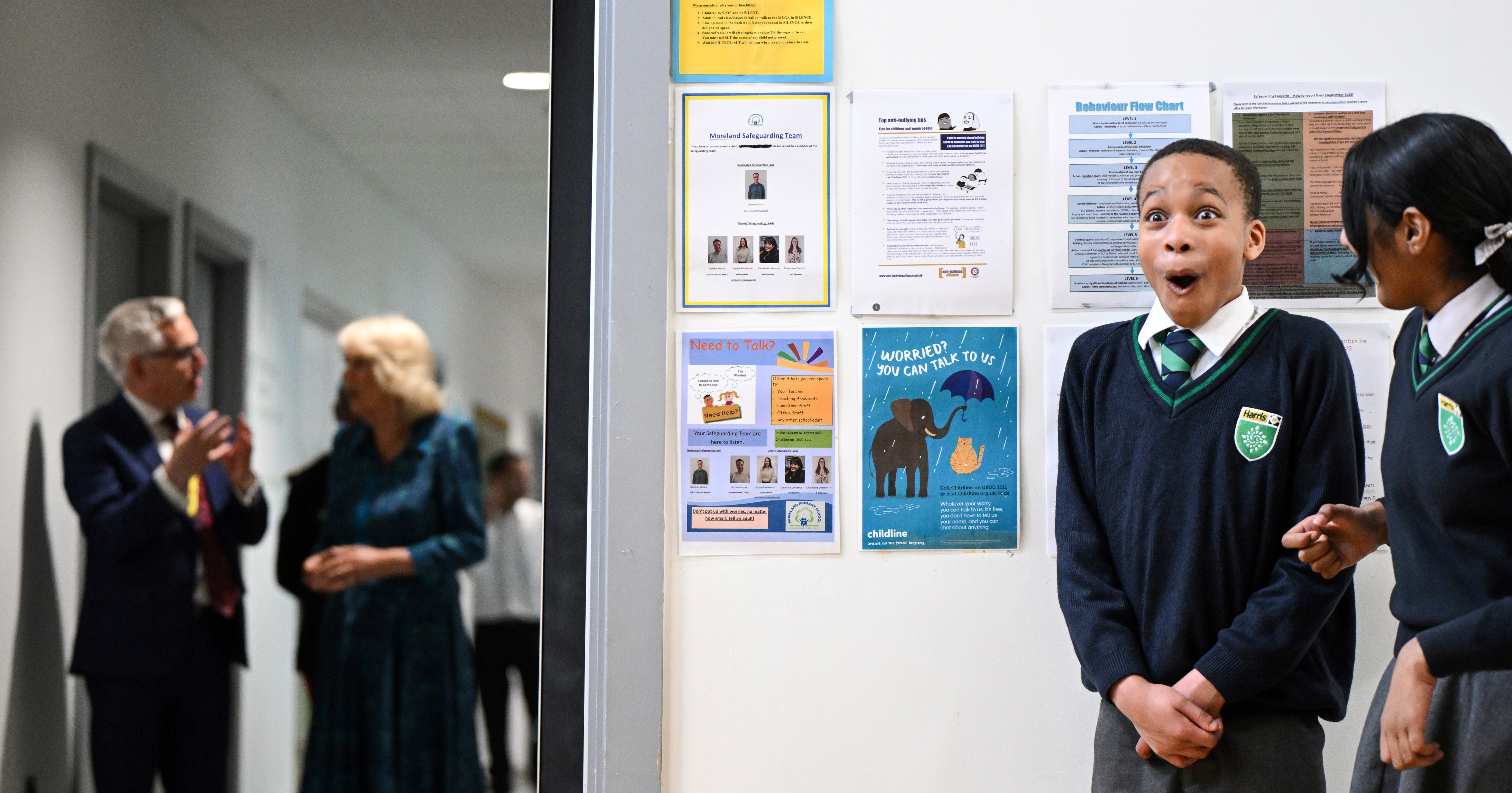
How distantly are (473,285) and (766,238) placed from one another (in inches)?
25.9

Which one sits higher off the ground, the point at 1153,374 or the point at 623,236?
the point at 623,236

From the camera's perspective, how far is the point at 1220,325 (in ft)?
3.84

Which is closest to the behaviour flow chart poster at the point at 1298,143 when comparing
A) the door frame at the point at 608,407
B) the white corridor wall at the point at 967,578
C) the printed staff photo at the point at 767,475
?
the white corridor wall at the point at 967,578

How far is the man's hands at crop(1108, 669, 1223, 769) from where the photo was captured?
106 cm

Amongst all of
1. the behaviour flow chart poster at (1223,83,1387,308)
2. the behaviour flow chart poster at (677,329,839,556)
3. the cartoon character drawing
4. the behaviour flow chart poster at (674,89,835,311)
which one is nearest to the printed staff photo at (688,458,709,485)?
the behaviour flow chart poster at (677,329,839,556)

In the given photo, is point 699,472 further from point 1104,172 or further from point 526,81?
point 526,81

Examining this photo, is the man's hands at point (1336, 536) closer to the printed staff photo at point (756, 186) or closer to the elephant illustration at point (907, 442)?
the elephant illustration at point (907, 442)

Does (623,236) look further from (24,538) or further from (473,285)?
(24,538)

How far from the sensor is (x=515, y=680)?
1710mm

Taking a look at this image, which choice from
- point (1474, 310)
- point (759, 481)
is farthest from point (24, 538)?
point (1474, 310)

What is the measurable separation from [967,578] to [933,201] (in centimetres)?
55

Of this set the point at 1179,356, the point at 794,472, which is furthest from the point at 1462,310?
the point at 794,472

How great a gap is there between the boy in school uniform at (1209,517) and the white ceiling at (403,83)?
118 centimetres

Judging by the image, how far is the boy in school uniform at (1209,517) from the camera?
Answer: 3.55 ft
